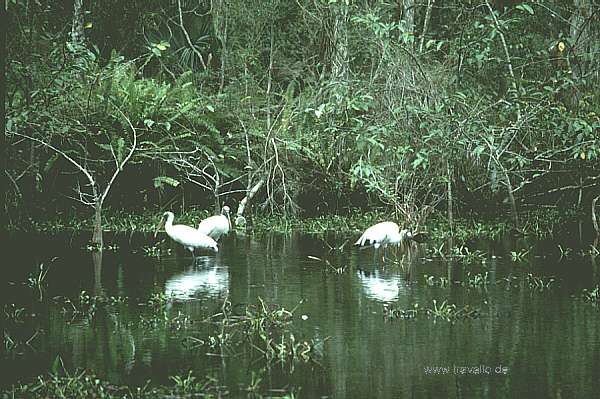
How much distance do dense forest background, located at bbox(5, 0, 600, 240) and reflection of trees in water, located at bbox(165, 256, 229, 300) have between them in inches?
126

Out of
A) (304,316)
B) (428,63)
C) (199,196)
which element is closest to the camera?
(304,316)

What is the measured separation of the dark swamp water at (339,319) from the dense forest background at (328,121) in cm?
215

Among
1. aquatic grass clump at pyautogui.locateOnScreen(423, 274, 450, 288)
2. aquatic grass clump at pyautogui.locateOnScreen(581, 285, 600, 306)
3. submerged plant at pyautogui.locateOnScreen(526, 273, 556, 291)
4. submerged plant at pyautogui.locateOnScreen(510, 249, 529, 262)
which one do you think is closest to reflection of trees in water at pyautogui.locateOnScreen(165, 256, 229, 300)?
aquatic grass clump at pyautogui.locateOnScreen(423, 274, 450, 288)

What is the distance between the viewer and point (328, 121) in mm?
20016

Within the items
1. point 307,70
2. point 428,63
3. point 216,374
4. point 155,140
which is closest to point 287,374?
point 216,374

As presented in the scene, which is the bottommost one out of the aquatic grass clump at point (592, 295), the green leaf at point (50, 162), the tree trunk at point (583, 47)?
the aquatic grass clump at point (592, 295)

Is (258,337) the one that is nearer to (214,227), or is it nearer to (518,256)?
(518,256)

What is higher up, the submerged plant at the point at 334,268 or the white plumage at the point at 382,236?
the white plumage at the point at 382,236

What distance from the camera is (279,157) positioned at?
21328mm

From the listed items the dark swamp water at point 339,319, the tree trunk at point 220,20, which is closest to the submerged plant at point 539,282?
the dark swamp water at point 339,319

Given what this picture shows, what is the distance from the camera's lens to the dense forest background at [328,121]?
17125 mm

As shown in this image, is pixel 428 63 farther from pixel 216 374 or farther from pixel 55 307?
pixel 216 374

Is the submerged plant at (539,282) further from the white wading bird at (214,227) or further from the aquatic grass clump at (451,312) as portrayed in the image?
the white wading bird at (214,227)

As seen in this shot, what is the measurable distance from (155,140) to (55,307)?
10.9 m
